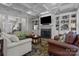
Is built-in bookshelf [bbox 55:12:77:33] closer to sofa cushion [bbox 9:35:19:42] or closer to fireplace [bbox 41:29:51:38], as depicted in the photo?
→ fireplace [bbox 41:29:51:38]

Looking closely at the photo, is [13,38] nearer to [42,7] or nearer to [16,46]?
[16,46]

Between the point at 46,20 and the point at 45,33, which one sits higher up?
the point at 46,20

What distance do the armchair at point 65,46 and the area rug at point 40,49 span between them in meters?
0.08

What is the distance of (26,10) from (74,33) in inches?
40.6

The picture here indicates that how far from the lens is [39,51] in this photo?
2201mm

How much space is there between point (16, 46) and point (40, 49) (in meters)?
0.47

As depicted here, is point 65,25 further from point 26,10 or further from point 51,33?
point 26,10

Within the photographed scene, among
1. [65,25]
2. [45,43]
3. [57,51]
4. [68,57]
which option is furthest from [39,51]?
[65,25]

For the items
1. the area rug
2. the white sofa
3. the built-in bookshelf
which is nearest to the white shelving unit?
the built-in bookshelf

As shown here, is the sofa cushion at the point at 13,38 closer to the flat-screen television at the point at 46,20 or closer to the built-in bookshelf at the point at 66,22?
the flat-screen television at the point at 46,20

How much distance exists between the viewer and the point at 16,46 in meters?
2.12

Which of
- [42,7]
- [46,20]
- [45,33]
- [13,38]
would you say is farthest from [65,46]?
[13,38]

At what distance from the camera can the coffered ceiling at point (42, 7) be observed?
212 centimetres

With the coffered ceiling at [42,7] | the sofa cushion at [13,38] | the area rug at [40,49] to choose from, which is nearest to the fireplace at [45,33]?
the area rug at [40,49]
